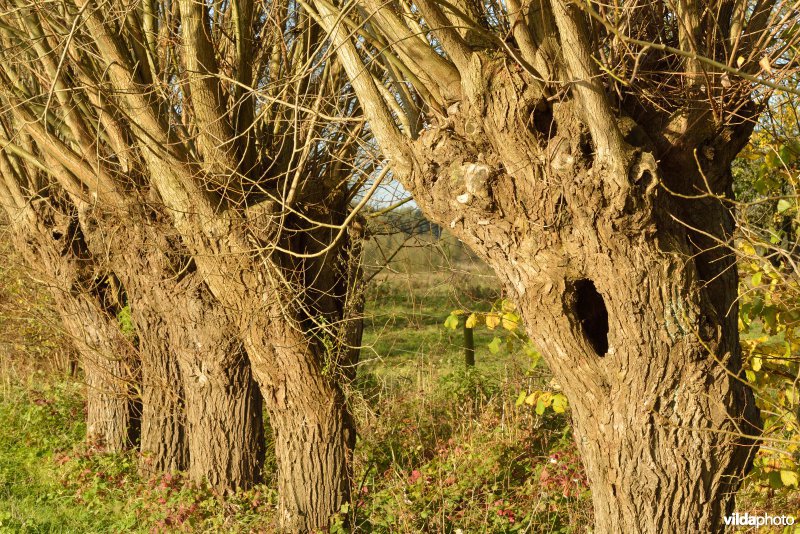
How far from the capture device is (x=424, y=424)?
7.37 m

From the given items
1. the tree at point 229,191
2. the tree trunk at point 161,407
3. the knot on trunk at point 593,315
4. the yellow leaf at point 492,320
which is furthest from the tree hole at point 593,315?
the tree trunk at point 161,407

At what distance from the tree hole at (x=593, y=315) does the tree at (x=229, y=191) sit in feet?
5.85

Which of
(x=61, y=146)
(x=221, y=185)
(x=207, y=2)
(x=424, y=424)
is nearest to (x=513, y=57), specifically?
(x=221, y=185)

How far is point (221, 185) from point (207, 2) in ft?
4.41

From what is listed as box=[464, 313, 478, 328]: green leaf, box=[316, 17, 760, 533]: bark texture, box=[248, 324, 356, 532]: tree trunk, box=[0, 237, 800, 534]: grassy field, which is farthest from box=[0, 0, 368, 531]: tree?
box=[316, 17, 760, 533]: bark texture

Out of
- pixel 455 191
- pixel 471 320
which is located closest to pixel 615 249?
pixel 455 191

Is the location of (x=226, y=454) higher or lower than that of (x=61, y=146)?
lower

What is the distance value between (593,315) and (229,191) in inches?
111

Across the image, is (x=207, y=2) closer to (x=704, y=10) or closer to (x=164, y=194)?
(x=164, y=194)

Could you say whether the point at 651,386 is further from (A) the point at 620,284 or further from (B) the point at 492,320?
(B) the point at 492,320

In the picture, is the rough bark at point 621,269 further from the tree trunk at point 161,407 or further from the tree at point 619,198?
the tree trunk at point 161,407

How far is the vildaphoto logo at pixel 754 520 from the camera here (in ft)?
11.8

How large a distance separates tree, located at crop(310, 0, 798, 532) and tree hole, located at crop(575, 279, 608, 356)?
0.05ft

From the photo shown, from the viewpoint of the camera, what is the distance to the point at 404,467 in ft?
21.8
